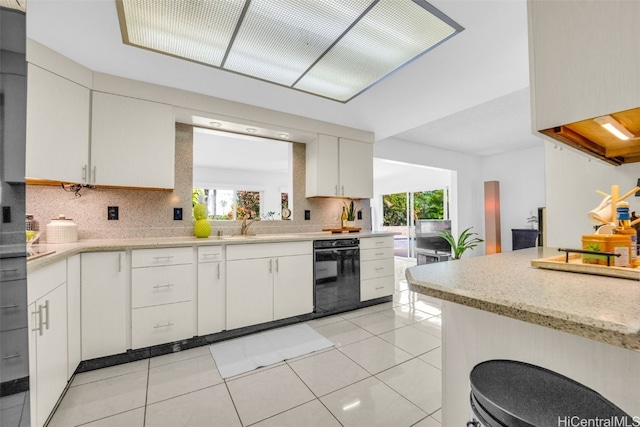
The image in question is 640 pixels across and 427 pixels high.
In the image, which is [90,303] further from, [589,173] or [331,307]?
[589,173]

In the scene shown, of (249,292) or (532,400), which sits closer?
(532,400)

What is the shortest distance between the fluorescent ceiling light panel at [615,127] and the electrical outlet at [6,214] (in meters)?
1.59

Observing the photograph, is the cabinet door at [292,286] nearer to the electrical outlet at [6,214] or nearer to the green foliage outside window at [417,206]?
the electrical outlet at [6,214]

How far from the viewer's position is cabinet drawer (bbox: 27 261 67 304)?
128cm

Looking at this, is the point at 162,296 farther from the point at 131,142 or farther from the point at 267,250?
the point at 131,142

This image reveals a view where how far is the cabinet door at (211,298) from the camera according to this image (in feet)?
7.75

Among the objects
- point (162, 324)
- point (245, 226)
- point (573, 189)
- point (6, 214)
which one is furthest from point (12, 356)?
point (573, 189)

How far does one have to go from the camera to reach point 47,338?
1.44 m

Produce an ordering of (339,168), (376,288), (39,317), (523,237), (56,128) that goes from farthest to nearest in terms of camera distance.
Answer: (523,237) < (339,168) < (376,288) < (56,128) < (39,317)

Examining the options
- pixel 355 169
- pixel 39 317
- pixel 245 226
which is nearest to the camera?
pixel 39 317

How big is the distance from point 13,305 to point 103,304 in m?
1.65

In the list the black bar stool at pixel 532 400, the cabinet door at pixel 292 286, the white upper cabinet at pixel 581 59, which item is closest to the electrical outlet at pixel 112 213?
the cabinet door at pixel 292 286

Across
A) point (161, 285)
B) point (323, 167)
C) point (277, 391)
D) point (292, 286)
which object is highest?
point (323, 167)

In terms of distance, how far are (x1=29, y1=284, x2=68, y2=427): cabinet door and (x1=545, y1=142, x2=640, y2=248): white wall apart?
296 cm
